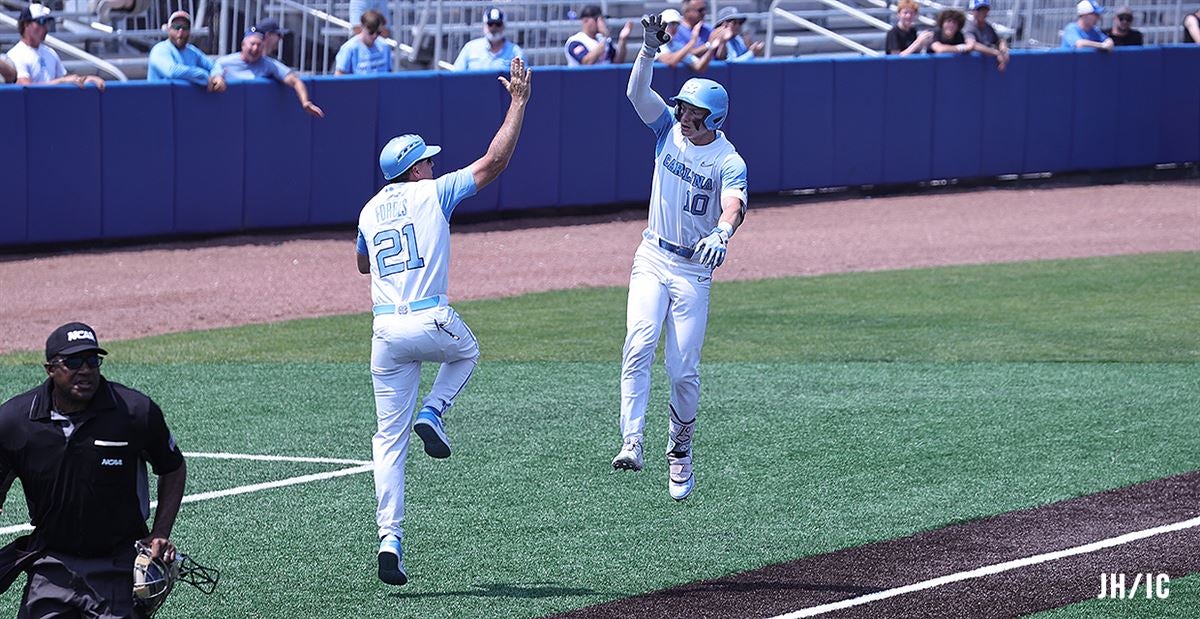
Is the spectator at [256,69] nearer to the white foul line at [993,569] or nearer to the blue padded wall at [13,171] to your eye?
the blue padded wall at [13,171]

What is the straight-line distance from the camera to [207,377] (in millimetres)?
11867

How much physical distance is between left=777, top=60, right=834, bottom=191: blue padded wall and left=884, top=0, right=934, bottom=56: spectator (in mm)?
1183

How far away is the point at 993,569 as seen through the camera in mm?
7590

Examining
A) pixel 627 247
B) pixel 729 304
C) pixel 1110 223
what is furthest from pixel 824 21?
pixel 729 304

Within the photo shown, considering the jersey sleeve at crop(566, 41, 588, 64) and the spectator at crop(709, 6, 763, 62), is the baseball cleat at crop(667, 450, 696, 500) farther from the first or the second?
the spectator at crop(709, 6, 763, 62)

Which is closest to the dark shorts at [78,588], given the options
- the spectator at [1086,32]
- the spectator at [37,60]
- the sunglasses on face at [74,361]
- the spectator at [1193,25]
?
the sunglasses on face at [74,361]

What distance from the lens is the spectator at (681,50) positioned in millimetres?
19203

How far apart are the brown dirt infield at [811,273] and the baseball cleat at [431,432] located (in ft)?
3.03

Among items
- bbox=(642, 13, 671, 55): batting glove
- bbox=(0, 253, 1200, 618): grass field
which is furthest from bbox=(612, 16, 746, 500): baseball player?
bbox=(0, 253, 1200, 618): grass field

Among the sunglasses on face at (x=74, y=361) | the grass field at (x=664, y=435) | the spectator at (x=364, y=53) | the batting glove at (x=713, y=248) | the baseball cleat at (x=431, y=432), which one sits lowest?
the grass field at (x=664, y=435)

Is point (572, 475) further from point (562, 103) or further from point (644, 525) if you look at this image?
point (562, 103)

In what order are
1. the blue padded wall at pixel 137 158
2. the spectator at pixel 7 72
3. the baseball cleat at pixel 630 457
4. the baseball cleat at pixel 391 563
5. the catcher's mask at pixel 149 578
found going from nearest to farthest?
the catcher's mask at pixel 149 578 → the baseball cleat at pixel 391 563 → the baseball cleat at pixel 630 457 → the spectator at pixel 7 72 → the blue padded wall at pixel 137 158

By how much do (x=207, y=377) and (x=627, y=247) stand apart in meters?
7.03

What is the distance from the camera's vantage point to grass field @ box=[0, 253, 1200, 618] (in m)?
A: 7.68
